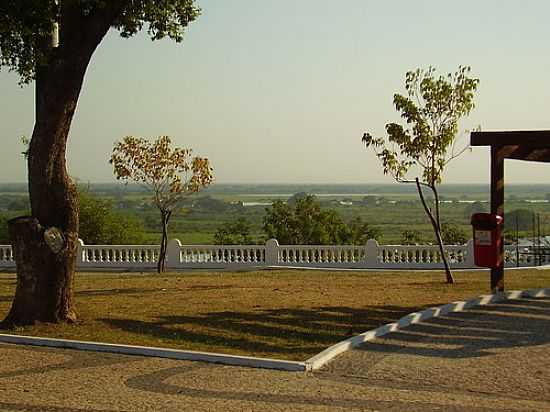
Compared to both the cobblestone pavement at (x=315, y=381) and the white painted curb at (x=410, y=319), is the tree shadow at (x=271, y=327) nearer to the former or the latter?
the white painted curb at (x=410, y=319)

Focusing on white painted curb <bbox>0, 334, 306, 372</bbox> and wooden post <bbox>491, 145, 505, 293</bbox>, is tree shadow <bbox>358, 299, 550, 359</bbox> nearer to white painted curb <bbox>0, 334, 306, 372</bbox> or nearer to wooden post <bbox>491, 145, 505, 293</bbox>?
white painted curb <bbox>0, 334, 306, 372</bbox>

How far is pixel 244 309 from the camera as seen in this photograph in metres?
14.7

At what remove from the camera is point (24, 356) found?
35.6ft

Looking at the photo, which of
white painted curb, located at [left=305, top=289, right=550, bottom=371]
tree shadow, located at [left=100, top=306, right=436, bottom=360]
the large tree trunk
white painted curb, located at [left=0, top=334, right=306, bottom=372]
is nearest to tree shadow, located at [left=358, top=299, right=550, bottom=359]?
white painted curb, located at [left=305, top=289, right=550, bottom=371]

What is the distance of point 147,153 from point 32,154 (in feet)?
51.3

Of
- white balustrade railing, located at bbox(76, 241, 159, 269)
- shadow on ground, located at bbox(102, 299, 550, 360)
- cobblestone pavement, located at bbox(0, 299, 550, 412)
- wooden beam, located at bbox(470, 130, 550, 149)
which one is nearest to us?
cobblestone pavement, located at bbox(0, 299, 550, 412)

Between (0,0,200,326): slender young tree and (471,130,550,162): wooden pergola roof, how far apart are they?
6.94 meters

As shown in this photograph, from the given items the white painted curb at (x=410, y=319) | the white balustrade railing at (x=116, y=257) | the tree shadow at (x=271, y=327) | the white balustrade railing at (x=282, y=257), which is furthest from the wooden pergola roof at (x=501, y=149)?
the white balustrade railing at (x=116, y=257)

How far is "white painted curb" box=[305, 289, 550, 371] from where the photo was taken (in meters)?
10.5

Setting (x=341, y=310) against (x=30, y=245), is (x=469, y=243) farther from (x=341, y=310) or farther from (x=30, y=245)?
(x=30, y=245)

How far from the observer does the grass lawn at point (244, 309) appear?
11.9m

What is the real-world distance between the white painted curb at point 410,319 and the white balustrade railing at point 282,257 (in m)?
11.4

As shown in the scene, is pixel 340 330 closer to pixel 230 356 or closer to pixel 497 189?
pixel 230 356

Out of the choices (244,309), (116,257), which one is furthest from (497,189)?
(116,257)
